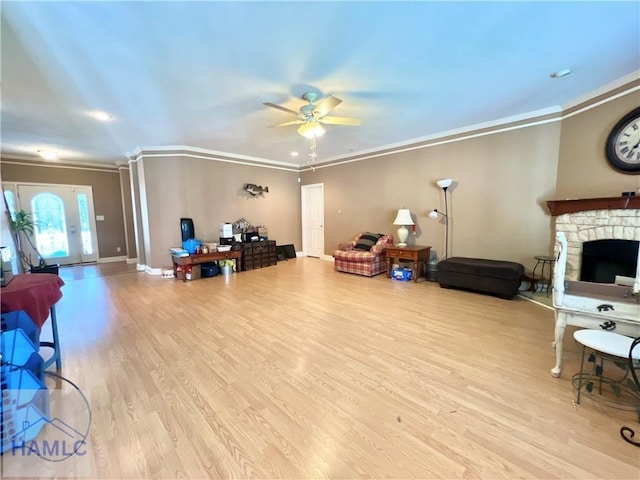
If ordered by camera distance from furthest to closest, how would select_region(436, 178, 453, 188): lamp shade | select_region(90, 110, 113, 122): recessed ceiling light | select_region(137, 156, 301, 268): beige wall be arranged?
select_region(137, 156, 301, 268): beige wall → select_region(436, 178, 453, 188): lamp shade → select_region(90, 110, 113, 122): recessed ceiling light

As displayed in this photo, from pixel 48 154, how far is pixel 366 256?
728cm

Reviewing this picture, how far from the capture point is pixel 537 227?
3916 millimetres

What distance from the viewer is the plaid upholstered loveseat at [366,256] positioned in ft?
17.4

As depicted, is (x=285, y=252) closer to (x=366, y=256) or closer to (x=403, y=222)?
(x=366, y=256)

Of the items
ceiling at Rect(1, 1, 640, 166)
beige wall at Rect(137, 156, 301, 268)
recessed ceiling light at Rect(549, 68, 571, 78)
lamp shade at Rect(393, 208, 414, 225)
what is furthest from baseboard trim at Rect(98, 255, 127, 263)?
recessed ceiling light at Rect(549, 68, 571, 78)

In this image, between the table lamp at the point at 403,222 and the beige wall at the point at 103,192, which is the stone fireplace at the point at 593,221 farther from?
the beige wall at the point at 103,192

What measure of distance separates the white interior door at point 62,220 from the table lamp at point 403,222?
7.99 metres

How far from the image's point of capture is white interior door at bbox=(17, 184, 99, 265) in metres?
6.28

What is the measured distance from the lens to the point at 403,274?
16.3ft

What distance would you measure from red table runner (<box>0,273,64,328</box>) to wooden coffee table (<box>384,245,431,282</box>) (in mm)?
4662

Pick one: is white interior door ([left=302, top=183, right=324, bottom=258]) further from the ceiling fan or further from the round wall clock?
the round wall clock

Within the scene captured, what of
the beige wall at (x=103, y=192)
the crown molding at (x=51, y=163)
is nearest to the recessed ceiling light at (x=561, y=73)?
the crown molding at (x=51, y=163)

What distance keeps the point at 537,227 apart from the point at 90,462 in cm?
533

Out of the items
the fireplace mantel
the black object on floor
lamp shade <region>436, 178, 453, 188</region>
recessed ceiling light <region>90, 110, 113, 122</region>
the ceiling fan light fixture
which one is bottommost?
the black object on floor
